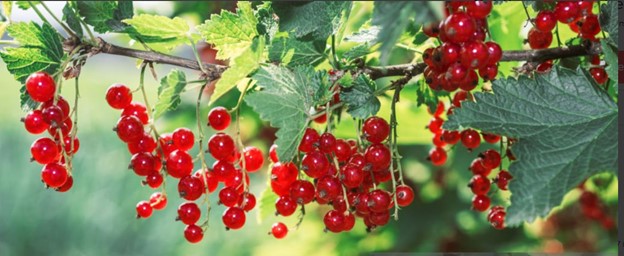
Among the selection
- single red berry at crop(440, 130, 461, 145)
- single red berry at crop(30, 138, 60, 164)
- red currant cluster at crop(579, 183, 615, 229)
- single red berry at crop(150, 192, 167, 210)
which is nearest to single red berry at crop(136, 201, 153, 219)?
single red berry at crop(150, 192, 167, 210)

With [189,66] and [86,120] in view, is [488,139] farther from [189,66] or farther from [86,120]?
[86,120]

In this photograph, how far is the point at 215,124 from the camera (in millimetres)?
625

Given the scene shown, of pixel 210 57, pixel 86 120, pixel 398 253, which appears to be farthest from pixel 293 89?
pixel 86 120

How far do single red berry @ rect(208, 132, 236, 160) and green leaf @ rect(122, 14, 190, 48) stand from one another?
92 mm

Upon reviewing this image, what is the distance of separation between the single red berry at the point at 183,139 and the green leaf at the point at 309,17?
15 centimetres

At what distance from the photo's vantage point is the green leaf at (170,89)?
0.53 metres

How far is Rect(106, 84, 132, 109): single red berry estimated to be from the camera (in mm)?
601

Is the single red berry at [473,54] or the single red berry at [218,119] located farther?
the single red berry at [218,119]

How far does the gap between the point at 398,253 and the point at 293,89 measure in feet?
2.20

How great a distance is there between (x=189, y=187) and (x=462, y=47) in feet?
0.87

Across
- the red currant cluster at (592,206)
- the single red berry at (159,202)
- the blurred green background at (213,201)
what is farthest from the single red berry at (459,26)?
the red currant cluster at (592,206)

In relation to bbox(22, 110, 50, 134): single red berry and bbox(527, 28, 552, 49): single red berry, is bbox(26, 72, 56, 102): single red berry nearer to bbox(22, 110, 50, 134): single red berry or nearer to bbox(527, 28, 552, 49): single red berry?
bbox(22, 110, 50, 134): single red berry

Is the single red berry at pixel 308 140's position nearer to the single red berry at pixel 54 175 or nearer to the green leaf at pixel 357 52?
the green leaf at pixel 357 52

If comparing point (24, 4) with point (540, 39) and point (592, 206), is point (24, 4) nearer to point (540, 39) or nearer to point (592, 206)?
point (540, 39)
